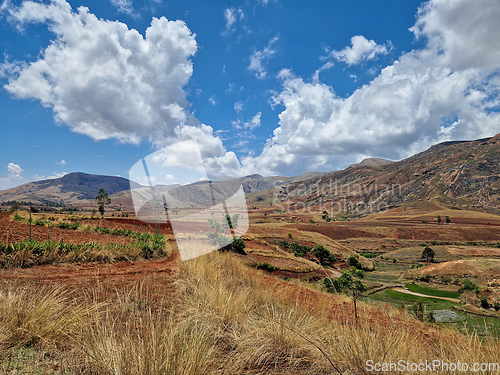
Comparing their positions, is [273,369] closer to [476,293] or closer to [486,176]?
[476,293]

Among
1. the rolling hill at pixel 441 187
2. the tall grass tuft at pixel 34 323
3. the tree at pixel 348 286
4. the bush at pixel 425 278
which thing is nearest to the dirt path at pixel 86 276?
the tall grass tuft at pixel 34 323

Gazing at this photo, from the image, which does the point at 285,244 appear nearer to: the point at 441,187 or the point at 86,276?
the point at 86,276

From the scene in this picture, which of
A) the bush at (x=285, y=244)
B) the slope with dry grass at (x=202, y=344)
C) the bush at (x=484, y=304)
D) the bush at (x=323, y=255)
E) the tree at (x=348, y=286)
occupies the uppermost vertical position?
the slope with dry grass at (x=202, y=344)

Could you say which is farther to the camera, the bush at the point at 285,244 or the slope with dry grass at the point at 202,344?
the bush at the point at 285,244

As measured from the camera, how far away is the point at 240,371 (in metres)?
2.71

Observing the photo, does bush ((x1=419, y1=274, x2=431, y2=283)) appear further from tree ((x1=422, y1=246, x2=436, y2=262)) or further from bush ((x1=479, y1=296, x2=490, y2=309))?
bush ((x1=479, y1=296, x2=490, y2=309))

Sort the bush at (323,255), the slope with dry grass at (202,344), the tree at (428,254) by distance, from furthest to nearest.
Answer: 1. the tree at (428,254)
2. the bush at (323,255)
3. the slope with dry grass at (202,344)

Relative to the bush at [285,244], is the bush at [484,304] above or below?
below

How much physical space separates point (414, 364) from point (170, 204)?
839 cm

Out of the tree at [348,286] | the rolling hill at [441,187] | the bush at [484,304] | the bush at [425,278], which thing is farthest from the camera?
the rolling hill at [441,187]

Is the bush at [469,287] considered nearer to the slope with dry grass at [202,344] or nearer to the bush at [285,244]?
the bush at [285,244]

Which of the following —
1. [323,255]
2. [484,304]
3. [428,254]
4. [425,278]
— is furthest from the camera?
[428,254]

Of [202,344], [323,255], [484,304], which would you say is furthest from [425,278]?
[202,344]

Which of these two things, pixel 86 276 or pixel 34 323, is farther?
pixel 86 276
